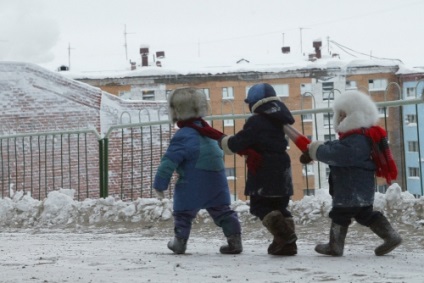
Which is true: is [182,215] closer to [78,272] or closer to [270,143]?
[270,143]

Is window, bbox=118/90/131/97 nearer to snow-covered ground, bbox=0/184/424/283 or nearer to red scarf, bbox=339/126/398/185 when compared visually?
snow-covered ground, bbox=0/184/424/283

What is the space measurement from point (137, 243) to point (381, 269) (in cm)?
312

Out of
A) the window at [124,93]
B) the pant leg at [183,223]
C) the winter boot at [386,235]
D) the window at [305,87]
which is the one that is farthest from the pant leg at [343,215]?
the window at [124,93]

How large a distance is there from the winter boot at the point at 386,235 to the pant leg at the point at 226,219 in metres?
1.07

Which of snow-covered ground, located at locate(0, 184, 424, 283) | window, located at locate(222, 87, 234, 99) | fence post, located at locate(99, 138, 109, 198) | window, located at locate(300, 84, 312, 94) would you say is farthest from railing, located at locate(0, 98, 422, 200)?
window, located at locate(300, 84, 312, 94)

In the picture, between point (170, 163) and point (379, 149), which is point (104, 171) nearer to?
point (170, 163)

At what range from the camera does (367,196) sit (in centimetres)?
663

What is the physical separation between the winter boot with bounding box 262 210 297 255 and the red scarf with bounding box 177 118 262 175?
1.22ft

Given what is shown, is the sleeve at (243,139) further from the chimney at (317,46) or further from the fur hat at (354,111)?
the chimney at (317,46)

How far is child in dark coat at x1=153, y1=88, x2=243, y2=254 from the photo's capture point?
7094 mm

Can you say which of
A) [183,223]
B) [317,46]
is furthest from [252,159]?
[317,46]

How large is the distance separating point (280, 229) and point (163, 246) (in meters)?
1.64

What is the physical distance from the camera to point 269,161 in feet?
22.4

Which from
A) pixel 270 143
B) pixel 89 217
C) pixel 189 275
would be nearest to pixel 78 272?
pixel 189 275
